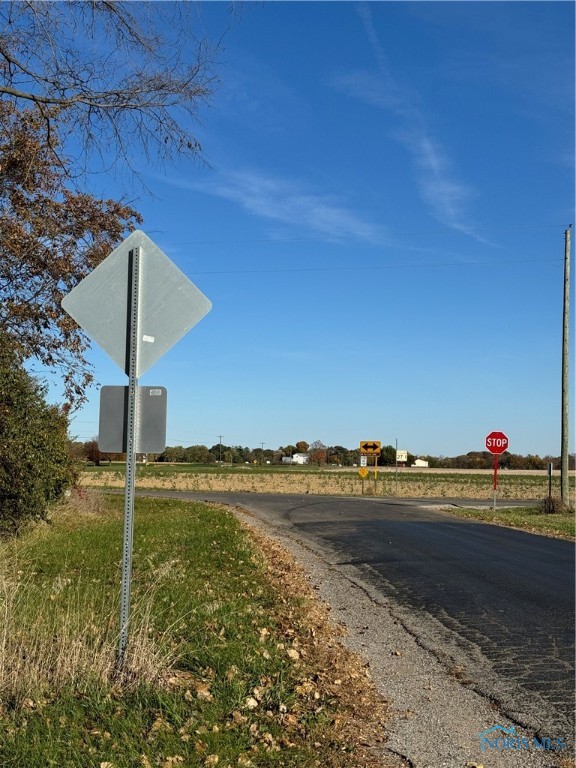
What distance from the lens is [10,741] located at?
13.9 feet

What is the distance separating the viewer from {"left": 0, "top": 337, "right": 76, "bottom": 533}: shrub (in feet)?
46.2

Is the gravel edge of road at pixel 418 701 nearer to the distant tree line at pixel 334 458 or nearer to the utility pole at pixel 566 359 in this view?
the utility pole at pixel 566 359

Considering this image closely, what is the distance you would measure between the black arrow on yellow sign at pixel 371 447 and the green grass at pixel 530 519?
13291mm

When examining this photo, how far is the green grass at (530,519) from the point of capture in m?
19.1

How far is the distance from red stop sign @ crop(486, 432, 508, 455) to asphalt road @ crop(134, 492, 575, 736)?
665 centimetres

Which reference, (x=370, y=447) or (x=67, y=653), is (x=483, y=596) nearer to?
(x=67, y=653)

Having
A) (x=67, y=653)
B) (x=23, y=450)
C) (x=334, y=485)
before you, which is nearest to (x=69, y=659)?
(x=67, y=653)

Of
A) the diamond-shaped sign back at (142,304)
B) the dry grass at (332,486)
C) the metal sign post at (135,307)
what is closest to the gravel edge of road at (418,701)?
the metal sign post at (135,307)

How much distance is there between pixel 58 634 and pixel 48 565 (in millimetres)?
5176

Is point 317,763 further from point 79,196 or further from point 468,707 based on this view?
point 79,196

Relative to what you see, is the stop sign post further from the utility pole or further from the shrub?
the shrub

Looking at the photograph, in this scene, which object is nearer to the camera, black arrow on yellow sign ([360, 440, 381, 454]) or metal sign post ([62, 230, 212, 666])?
metal sign post ([62, 230, 212, 666])

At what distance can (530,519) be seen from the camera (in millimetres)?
22625

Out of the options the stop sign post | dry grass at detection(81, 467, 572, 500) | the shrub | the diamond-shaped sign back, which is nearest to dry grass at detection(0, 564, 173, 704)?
the diamond-shaped sign back
